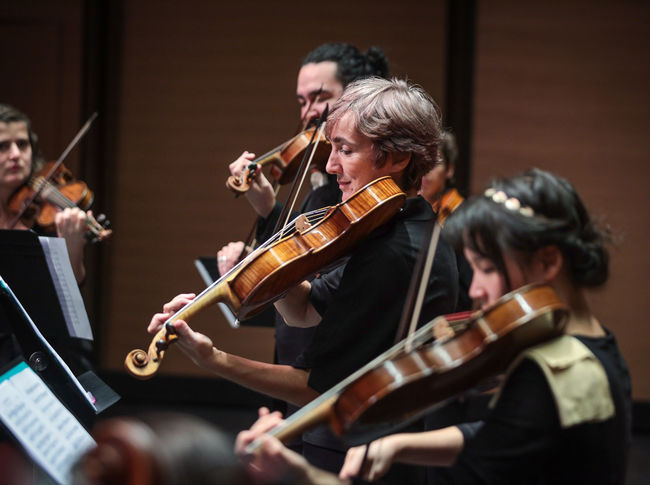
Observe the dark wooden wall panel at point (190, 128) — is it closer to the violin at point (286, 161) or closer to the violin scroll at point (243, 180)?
the violin at point (286, 161)

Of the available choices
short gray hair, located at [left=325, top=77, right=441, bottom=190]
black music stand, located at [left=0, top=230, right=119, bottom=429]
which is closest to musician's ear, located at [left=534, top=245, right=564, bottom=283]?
short gray hair, located at [left=325, top=77, right=441, bottom=190]

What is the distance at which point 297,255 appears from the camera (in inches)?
64.5

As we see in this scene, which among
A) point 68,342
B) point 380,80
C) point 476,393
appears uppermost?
point 380,80

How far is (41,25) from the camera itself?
187 inches

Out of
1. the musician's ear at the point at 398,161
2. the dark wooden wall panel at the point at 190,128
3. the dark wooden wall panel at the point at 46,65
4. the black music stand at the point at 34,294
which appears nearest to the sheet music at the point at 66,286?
the black music stand at the point at 34,294

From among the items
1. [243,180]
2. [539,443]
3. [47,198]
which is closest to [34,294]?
[243,180]

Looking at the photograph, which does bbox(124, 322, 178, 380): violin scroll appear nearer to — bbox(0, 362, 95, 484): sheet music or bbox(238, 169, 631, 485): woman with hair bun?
bbox(0, 362, 95, 484): sheet music

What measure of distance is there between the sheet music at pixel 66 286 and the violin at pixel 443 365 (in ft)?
3.38

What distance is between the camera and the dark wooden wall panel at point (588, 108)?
4.36m

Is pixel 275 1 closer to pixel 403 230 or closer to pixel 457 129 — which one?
pixel 457 129

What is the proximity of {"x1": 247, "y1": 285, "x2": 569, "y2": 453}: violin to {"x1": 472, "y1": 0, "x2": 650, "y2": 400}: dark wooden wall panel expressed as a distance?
329 centimetres

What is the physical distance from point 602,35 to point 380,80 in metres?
2.90

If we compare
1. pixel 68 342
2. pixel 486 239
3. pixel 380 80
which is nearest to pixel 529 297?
pixel 486 239

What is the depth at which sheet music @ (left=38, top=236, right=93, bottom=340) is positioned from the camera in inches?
81.6
